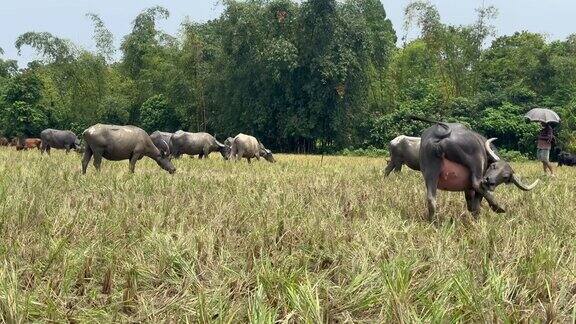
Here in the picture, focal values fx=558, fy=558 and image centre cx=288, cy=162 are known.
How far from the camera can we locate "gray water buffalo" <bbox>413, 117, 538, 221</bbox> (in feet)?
14.1

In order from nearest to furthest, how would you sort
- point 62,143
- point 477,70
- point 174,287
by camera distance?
point 174,287
point 62,143
point 477,70

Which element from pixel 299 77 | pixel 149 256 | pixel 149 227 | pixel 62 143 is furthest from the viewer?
pixel 299 77

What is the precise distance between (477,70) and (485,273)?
28447 mm

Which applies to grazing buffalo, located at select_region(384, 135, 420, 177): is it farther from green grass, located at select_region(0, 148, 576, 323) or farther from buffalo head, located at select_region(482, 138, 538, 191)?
green grass, located at select_region(0, 148, 576, 323)

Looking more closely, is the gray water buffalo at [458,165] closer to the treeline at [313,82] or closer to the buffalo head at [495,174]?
the buffalo head at [495,174]

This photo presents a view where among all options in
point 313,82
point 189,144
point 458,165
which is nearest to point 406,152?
point 458,165

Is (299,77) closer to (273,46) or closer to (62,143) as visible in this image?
(273,46)

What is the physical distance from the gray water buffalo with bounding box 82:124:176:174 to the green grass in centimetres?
407

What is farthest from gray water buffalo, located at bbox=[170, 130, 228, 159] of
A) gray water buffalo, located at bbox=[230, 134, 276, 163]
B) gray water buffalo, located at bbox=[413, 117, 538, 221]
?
gray water buffalo, located at bbox=[413, 117, 538, 221]

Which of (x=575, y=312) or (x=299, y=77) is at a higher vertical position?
(x=299, y=77)

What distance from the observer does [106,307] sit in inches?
87.7

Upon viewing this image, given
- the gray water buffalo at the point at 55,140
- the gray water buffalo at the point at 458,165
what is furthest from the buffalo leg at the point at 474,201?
Answer: the gray water buffalo at the point at 55,140

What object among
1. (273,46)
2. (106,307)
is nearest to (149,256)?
(106,307)

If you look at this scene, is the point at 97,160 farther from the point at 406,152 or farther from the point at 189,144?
the point at 189,144
